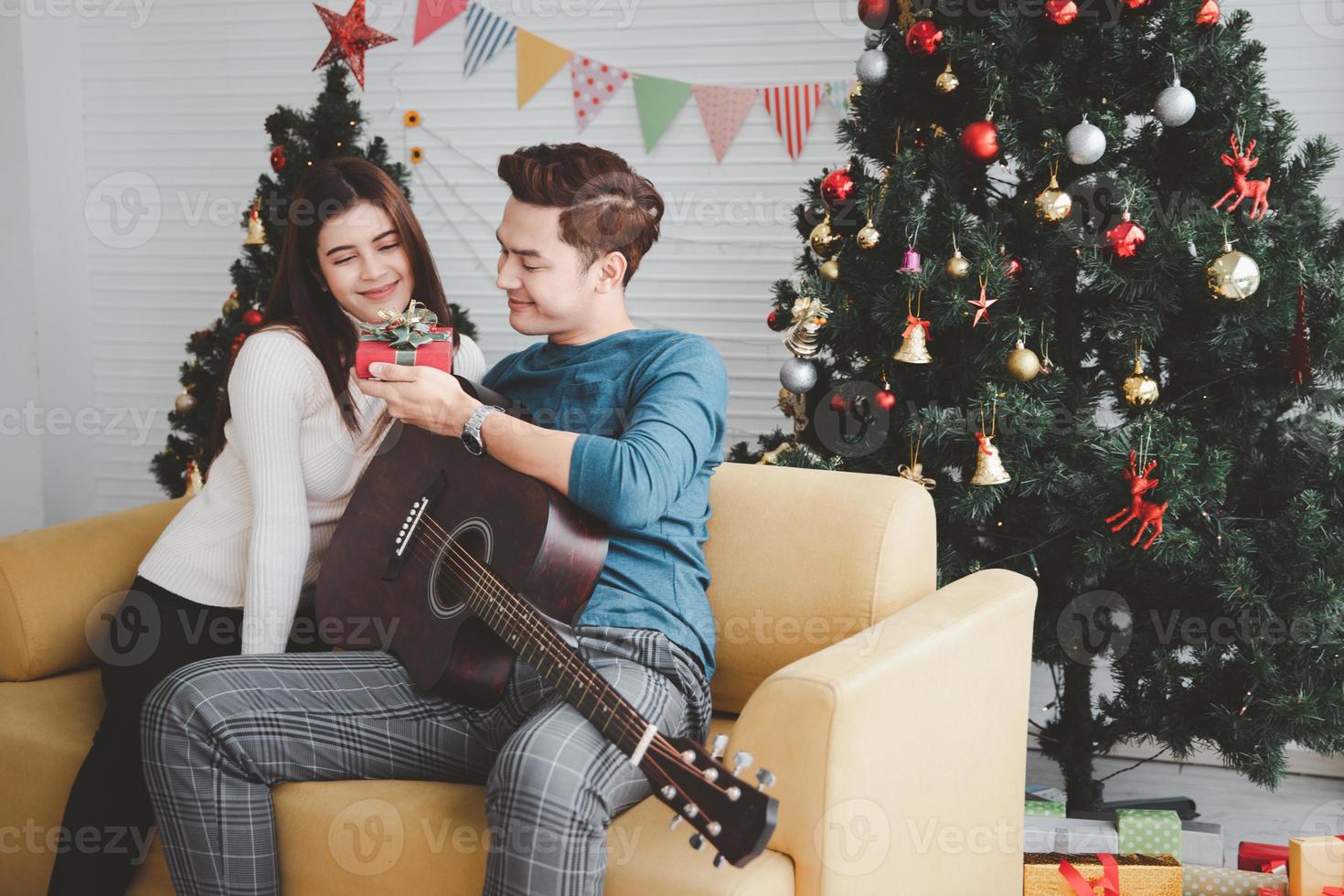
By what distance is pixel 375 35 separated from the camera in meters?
3.35

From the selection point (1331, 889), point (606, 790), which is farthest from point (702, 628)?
point (1331, 889)

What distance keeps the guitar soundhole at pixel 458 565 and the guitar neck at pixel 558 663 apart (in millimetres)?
31

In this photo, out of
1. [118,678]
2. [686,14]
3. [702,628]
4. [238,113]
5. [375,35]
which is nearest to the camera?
[702,628]

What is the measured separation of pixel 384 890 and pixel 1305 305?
1739 mm

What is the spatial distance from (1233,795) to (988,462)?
4.02 ft

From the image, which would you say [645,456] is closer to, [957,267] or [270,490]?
[270,490]

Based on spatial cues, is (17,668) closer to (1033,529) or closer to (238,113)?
(1033,529)

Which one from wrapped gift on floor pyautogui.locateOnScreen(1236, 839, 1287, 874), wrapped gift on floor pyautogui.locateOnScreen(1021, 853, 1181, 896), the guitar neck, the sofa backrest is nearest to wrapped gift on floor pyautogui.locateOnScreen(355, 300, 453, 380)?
the guitar neck

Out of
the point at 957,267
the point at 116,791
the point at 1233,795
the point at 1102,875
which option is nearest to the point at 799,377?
the point at 957,267

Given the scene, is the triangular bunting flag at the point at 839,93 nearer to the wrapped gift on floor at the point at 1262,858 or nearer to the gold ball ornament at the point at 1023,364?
the gold ball ornament at the point at 1023,364

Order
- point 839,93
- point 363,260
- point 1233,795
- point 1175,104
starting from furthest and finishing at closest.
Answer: point 839,93, point 1233,795, point 1175,104, point 363,260

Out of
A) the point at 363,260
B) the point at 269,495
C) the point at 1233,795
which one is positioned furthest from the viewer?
the point at 1233,795

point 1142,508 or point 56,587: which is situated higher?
A: point 1142,508

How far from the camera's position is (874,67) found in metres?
2.17
